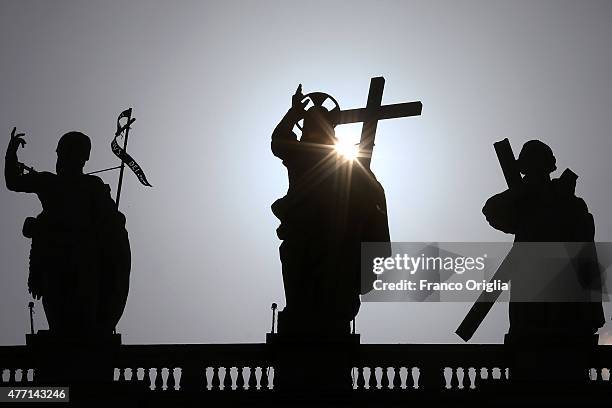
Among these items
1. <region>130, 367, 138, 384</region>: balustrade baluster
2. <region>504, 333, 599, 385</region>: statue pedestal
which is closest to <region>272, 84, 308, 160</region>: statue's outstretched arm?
<region>130, 367, 138, 384</region>: balustrade baluster

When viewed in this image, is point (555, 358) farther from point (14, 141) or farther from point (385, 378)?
point (14, 141)

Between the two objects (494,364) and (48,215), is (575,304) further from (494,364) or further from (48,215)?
(48,215)

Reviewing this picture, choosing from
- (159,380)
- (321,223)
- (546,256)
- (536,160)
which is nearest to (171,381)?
(159,380)

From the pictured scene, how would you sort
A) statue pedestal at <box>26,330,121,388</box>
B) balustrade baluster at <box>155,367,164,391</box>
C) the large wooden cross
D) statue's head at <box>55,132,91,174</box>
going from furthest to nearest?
the large wooden cross → statue's head at <box>55,132,91,174</box> → balustrade baluster at <box>155,367,164,391</box> → statue pedestal at <box>26,330,121,388</box>

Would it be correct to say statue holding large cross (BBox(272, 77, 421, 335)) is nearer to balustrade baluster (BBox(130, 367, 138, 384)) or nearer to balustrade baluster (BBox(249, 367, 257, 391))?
balustrade baluster (BBox(249, 367, 257, 391))

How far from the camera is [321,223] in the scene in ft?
51.4

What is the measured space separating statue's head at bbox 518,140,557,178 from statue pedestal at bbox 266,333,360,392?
3734 millimetres

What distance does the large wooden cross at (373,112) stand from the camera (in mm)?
16219

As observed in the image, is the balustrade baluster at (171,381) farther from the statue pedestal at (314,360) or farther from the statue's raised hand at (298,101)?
the statue's raised hand at (298,101)

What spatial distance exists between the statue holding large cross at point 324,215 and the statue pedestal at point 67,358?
2.61 meters

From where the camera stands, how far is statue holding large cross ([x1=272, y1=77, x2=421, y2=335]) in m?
15.4

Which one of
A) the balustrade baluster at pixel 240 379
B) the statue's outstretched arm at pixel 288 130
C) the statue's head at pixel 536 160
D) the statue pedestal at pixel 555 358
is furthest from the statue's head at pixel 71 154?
the statue pedestal at pixel 555 358

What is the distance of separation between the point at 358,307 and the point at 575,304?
311 cm

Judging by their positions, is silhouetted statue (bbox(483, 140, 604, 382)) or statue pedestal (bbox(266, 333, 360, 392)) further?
silhouetted statue (bbox(483, 140, 604, 382))
